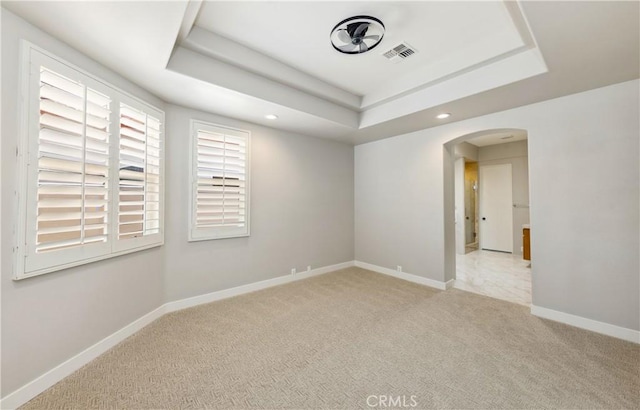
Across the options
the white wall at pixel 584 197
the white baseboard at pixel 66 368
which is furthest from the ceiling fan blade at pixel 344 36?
the white baseboard at pixel 66 368

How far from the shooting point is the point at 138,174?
2537 millimetres

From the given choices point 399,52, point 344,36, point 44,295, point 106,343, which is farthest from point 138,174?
point 399,52

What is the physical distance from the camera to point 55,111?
1803mm

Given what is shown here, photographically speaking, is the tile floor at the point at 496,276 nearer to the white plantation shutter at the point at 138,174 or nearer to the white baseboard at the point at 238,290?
the white baseboard at the point at 238,290

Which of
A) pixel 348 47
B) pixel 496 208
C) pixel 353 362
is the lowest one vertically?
pixel 353 362

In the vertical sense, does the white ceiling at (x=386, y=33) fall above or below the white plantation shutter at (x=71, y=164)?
above

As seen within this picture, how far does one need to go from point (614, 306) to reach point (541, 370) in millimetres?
1296

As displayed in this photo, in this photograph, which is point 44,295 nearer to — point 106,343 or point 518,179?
point 106,343

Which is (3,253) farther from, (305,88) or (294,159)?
(294,159)

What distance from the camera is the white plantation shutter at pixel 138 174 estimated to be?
94.0 inches

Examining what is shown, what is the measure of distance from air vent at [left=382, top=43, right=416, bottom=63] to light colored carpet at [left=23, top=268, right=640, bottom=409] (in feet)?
9.24

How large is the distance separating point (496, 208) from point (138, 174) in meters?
7.48

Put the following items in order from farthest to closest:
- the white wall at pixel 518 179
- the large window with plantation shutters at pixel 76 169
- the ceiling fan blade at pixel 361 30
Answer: the white wall at pixel 518 179, the ceiling fan blade at pixel 361 30, the large window with plantation shutters at pixel 76 169

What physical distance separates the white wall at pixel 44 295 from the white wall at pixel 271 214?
24.8 inches
